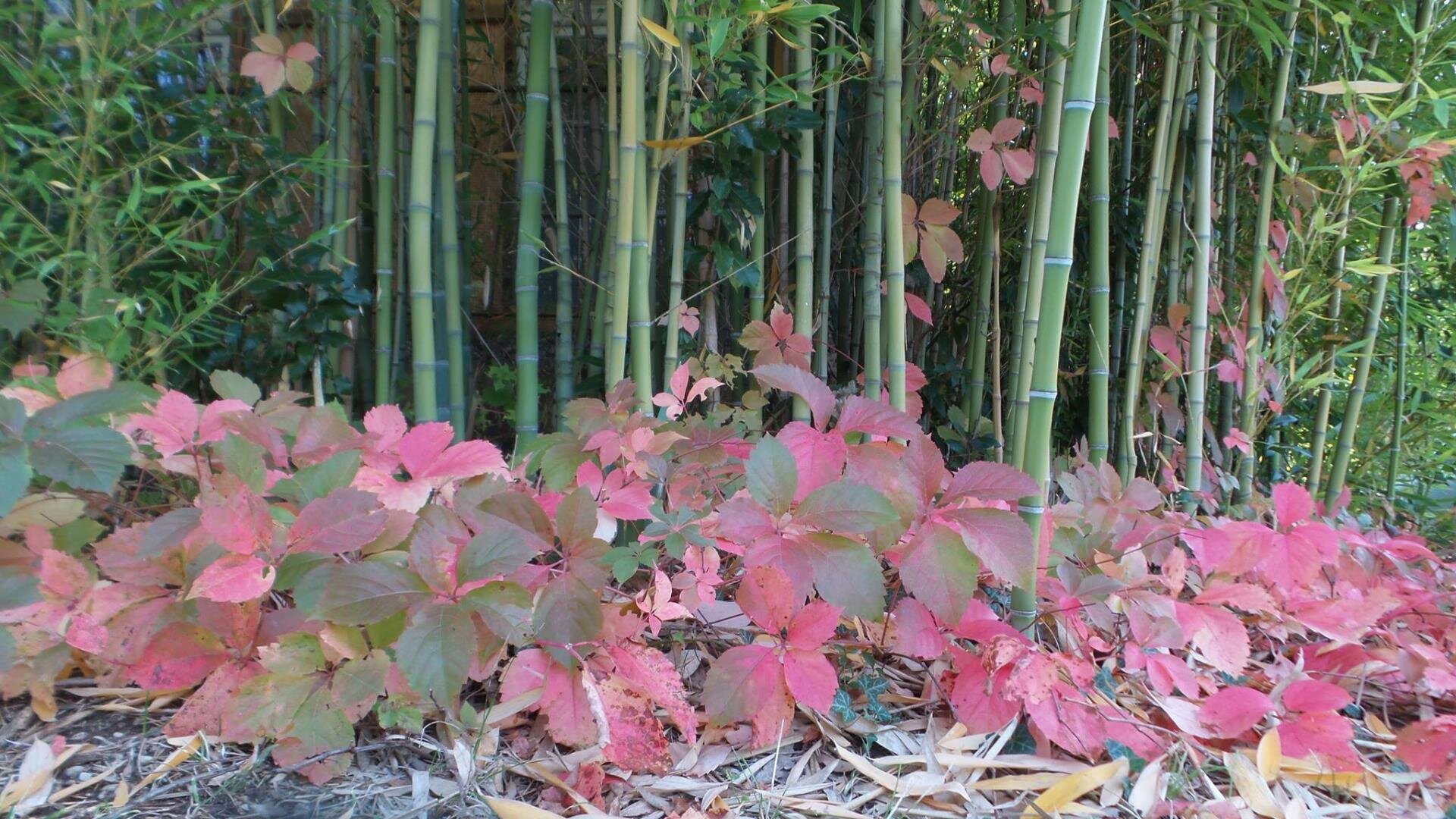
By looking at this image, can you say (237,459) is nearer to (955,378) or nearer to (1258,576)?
(1258,576)

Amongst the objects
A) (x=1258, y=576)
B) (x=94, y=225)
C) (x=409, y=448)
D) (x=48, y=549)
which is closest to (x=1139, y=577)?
(x=1258, y=576)

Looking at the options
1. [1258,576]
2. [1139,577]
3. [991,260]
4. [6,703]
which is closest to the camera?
[6,703]

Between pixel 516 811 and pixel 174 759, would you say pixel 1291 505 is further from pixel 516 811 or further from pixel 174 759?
pixel 174 759

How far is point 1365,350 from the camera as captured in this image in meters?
1.55

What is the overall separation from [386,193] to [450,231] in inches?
5.3

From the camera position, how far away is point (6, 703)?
28.0 inches

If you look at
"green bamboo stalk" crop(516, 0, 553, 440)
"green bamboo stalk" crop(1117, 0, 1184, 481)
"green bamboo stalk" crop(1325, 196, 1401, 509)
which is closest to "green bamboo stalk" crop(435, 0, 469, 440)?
"green bamboo stalk" crop(516, 0, 553, 440)

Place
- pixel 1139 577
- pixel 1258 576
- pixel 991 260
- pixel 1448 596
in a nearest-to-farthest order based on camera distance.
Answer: pixel 1139 577
pixel 1258 576
pixel 1448 596
pixel 991 260

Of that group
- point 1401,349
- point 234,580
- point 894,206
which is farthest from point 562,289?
point 1401,349

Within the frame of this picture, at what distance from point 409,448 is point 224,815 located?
31cm

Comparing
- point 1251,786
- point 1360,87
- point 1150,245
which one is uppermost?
point 1360,87

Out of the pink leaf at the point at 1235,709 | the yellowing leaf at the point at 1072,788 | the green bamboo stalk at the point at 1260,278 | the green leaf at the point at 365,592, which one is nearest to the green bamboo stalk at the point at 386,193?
the green leaf at the point at 365,592

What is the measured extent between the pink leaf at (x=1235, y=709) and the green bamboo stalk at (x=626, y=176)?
0.72 metres

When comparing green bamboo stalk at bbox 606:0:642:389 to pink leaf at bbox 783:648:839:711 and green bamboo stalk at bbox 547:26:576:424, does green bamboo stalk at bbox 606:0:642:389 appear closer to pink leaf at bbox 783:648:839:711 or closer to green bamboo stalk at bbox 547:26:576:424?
green bamboo stalk at bbox 547:26:576:424
